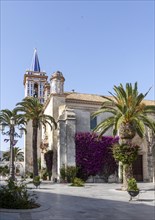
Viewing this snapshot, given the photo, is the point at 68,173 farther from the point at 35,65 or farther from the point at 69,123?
the point at 35,65

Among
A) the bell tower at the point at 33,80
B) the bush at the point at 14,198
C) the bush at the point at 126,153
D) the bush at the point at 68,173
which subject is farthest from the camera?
the bell tower at the point at 33,80

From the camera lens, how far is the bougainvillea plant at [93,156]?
1187 inches

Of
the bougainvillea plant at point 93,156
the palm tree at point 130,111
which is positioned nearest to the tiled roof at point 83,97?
the bougainvillea plant at point 93,156

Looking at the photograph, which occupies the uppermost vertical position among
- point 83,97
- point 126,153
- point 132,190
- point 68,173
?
point 83,97

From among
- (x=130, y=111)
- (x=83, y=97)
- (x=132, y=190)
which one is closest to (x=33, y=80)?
(x=83, y=97)

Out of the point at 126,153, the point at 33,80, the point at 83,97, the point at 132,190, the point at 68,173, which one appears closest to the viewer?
the point at 132,190

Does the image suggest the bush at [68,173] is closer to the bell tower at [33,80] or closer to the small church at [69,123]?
the small church at [69,123]

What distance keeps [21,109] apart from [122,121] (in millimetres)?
15970

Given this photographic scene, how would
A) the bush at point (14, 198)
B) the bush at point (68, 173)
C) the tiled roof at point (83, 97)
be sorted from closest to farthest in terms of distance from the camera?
the bush at point (14, 198)
the bush at point (68, 173)
the tiled roof at point (83, 97)

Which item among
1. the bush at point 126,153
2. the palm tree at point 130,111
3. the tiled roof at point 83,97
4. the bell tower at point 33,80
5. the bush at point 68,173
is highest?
the bell tower at point 33,80

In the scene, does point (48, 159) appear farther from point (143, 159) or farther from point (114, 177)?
point (143, 159)

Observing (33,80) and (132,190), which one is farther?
(33,80)

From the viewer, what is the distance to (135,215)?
36.3 feet

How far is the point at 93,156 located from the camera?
30500 millimetres
